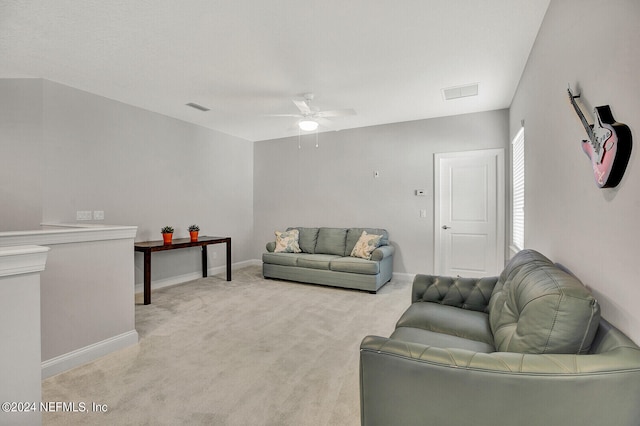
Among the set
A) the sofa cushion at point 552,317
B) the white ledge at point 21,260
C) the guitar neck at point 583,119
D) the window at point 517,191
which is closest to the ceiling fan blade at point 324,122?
the window at point 517,191

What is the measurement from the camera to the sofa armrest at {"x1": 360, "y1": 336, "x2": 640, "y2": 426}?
95 centimetres

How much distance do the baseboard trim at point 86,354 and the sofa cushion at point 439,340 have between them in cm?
232

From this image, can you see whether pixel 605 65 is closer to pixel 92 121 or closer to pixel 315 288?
pixel 315 288

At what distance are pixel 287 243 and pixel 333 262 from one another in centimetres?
109

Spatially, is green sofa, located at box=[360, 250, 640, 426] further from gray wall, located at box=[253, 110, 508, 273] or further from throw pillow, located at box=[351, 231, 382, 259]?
gray wall, located at box=[253, 110, 508, 273]

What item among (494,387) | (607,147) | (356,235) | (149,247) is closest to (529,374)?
(494,387)

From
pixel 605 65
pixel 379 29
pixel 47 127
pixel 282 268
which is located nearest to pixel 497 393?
pixel 605 65

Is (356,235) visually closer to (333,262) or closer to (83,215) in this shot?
(333,262)

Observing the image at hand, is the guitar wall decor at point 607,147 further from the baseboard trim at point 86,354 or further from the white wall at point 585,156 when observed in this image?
the baseboard trim at point 86,354

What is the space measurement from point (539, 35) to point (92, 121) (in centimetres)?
484

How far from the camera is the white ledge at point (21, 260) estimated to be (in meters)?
1.28

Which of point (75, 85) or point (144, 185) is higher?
point (75, 85)

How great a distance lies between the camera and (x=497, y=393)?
1017mm

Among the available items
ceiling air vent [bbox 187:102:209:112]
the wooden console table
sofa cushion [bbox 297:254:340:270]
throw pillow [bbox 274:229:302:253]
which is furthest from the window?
the wooden console table
